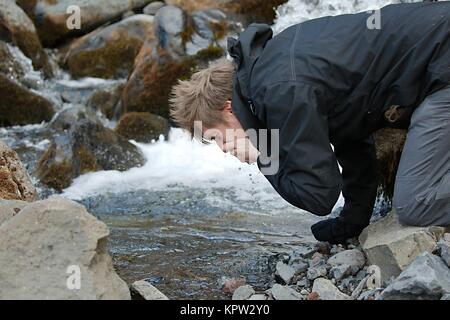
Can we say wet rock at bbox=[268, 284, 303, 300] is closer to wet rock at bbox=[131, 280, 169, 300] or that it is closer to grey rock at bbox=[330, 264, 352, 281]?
grey rock at bbox=[330, 264, 352, 281]

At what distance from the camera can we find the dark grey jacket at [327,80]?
3.29 meters

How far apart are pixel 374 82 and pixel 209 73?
2.61ft

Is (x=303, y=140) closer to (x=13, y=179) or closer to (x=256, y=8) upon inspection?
(x=13, y=179)

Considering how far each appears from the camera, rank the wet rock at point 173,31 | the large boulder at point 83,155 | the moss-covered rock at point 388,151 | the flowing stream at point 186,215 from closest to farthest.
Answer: the flowing stream at point 186,215 < the moss-covered rock at point 388,151 < the large boulder at point 83,155 < the wet rock at point 173,31

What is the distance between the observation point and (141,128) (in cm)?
883

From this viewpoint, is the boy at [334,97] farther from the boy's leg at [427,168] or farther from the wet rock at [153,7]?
the wet rock at [153,7]

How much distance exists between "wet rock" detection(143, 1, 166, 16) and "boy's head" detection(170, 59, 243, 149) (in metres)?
9.01

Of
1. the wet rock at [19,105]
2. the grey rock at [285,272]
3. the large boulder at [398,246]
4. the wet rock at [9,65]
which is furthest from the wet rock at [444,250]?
the wet rock at [9,65]

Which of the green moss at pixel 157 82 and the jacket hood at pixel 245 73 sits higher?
the jacket hood at pixel 245 73

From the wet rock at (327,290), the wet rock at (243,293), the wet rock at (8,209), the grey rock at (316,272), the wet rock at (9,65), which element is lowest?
the wet rock at (9,65)

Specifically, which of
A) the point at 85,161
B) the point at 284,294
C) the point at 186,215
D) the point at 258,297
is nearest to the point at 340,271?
the point at 284,294

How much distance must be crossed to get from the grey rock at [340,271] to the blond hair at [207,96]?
41.0 inches

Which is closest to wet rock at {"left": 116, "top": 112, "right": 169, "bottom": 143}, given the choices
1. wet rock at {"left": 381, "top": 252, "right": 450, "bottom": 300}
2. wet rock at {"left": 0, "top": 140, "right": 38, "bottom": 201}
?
Answer: wet rock at {"left": 0, "top": 140, "right": 38, "bottom": 201}

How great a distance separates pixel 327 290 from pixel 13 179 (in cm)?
244
